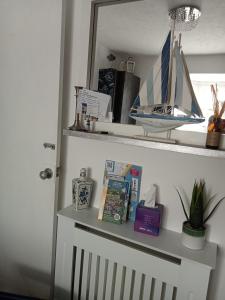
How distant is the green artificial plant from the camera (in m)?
0.87

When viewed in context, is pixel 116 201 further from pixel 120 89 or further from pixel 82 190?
pixel 120 89

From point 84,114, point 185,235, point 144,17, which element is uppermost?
point 144,17

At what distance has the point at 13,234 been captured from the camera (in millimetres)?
1413

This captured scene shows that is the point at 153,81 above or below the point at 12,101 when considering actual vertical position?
above

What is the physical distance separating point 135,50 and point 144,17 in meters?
0.13

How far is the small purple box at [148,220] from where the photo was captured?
0.94 m

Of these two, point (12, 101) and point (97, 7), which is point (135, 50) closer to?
point (97, 7)

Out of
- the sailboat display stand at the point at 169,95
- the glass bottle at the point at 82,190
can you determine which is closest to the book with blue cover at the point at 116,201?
the glass bottle at the point at 82,190

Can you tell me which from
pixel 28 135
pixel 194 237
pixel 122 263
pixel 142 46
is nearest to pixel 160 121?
pixel 142 46

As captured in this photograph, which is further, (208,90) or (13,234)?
(13,234)

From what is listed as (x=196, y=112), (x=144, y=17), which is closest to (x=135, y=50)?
(x=144, y=17)

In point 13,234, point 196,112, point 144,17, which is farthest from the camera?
point 13,234

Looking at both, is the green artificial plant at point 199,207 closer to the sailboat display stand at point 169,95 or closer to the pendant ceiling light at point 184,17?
the sailboat display stand at point 169,95

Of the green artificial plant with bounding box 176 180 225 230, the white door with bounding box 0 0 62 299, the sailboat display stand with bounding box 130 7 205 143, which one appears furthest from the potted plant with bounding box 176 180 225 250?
the white door with bounding box 0 0 62 299
